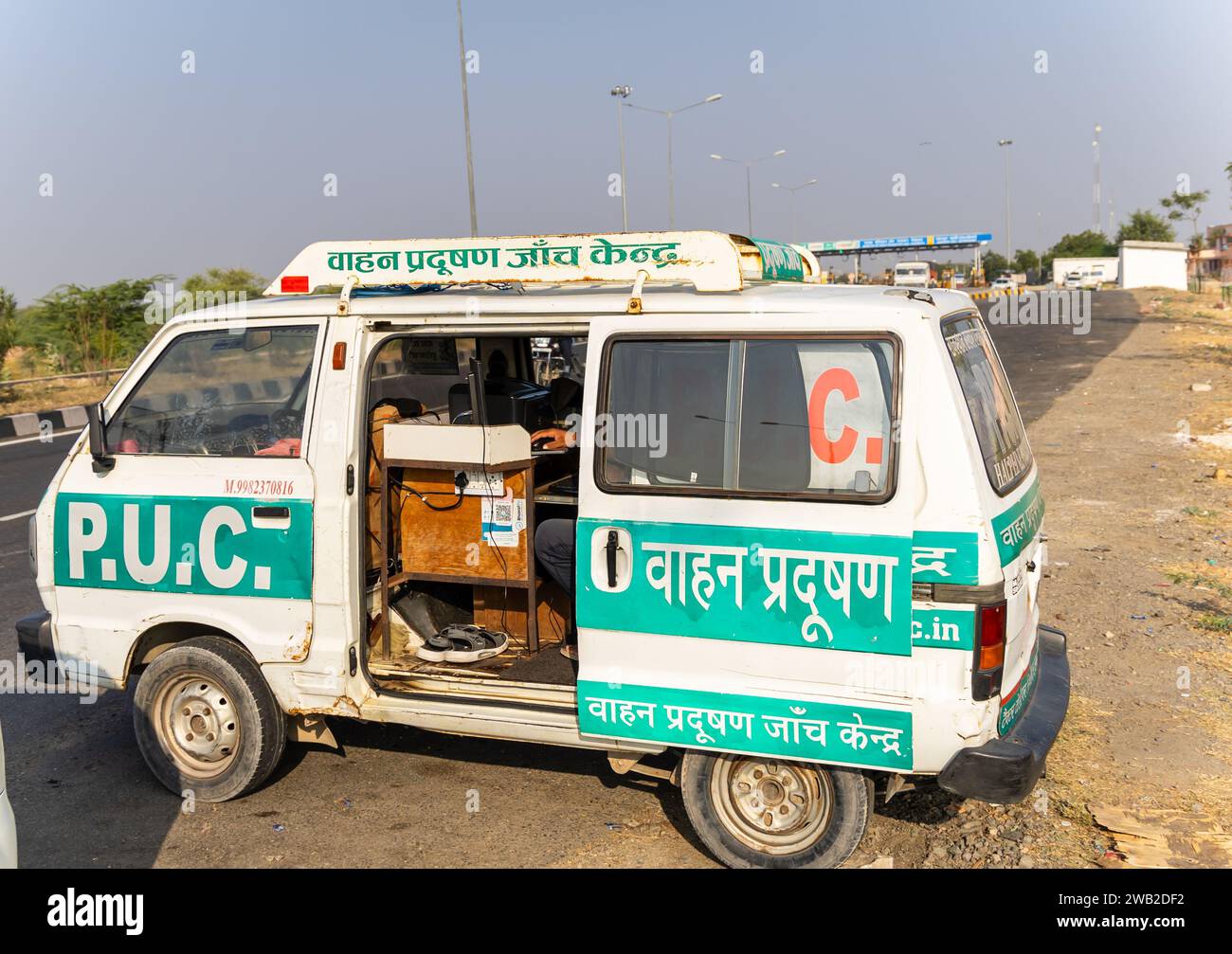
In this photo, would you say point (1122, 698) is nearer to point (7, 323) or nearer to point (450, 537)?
point (450, 537)

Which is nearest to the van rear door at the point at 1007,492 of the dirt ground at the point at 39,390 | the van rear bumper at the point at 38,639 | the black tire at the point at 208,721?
the black tire at the point at 208,721

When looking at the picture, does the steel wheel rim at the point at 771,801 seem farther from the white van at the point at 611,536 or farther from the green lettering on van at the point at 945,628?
the green lettering on van at the point at 945,628

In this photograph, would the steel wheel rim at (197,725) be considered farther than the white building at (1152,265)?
No

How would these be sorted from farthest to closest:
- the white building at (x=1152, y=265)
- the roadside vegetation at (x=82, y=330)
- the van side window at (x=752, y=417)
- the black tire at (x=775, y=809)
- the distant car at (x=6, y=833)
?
the white building at (x=1152, y=265), the roadside vegetation at (x=82, y=330), the black tire at (x=775, y=809), the van side window at (x=752, y=417), the distant car at (x=6, y=833)

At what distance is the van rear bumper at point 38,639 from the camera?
17.6 feet

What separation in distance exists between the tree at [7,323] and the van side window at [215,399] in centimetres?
2156

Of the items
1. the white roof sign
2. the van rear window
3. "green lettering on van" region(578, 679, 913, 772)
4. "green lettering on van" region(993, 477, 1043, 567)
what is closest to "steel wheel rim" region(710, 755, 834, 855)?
"green lettering on van" region(578, 679, 913, 772)

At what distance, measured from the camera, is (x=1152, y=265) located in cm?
7394

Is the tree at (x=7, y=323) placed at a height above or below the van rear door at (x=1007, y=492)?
above

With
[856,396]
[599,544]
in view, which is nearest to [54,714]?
[599,544]

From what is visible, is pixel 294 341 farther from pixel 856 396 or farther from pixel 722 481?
pixel 856 396

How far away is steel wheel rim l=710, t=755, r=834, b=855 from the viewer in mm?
4301

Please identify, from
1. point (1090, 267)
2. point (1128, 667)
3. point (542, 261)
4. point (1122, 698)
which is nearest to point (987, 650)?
point (542, 261)
